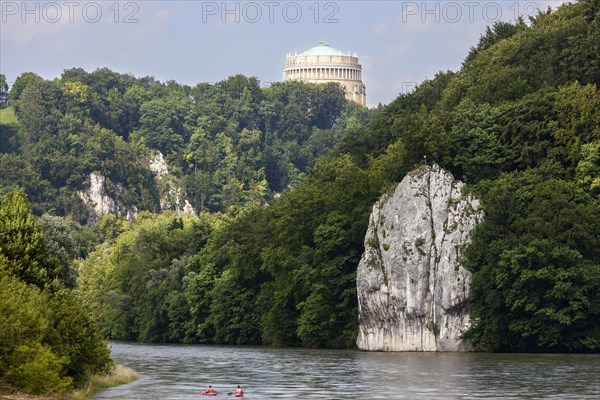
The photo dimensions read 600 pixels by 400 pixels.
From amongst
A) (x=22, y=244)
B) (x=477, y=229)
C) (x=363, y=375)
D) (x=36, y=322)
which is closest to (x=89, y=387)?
(x=22, y=244)

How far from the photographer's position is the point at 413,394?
68125 millimetres

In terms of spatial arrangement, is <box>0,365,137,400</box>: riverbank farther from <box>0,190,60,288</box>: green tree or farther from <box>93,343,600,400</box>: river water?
<box>0,190,60,288</box>: green tree

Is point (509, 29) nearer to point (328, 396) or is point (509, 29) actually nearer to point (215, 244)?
point (215, 244)

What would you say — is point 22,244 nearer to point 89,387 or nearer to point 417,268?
point 89,387

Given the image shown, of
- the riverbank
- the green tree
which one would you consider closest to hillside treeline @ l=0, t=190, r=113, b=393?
the green tree

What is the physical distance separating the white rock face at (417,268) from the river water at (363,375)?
348 centimetres

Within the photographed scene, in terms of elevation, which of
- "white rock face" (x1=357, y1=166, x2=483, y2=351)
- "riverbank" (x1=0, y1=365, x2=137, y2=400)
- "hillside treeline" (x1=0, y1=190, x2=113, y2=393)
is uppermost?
"white rock face" (x1=357, y1=166, x2=483, y2=351)

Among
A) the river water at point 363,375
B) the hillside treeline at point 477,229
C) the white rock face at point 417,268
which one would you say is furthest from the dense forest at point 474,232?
the river water at point 363,375

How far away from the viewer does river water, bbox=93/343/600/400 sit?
68688 mm

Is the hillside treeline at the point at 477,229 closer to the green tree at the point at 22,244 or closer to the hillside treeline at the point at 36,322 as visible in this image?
the hillside treeline at the point at 36,322

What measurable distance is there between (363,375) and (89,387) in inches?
754

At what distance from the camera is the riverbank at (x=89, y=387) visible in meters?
58.2

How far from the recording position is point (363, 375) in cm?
8088

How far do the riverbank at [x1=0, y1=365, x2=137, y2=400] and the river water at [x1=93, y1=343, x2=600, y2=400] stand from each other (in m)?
0.57
